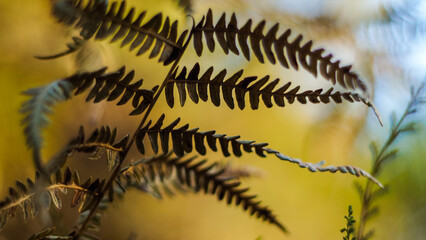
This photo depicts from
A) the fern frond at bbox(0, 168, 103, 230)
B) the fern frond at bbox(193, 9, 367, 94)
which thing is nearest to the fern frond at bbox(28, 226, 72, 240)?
the fern frond at bbox(0, 168, 103, 230)

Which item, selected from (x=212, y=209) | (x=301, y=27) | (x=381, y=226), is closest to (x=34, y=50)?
(x=212, y=209)

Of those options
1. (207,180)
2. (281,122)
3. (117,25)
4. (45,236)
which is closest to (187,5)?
(117,25)

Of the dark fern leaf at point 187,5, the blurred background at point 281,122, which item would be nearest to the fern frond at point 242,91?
the dark fern leaf at point 187,5

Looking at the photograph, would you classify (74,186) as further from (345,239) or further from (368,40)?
(368,40)

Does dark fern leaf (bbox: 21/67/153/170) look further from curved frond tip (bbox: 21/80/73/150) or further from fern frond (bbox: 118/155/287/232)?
fern frond (bbox: 118/155/287/232)

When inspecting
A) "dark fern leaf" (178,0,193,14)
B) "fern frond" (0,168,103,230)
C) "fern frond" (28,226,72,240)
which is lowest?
"fern frond" (28,226,72,240)

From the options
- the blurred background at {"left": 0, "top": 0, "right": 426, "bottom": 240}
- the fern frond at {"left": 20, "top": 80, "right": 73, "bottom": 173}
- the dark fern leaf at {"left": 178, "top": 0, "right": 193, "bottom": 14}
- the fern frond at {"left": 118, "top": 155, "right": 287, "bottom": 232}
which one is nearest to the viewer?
the fern frond at {"left": 20, "top": 80, "right": 73, "bottom": 173}
